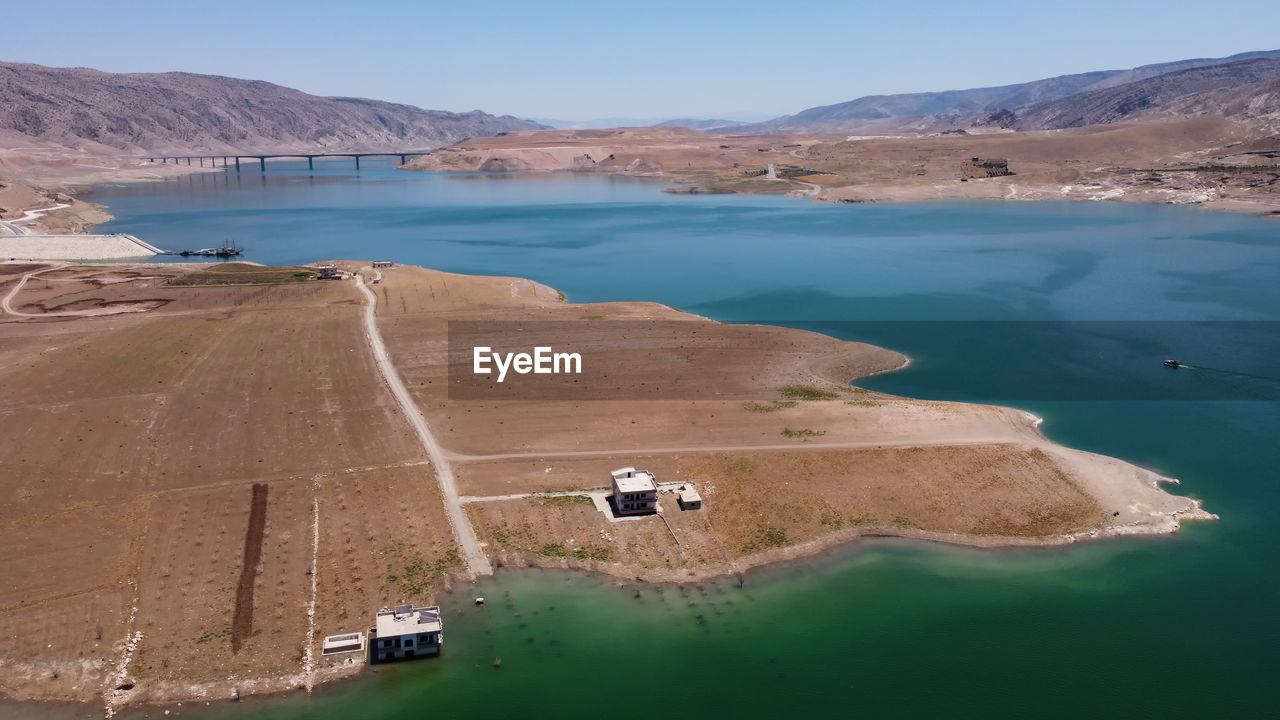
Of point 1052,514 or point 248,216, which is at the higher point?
point 248,216

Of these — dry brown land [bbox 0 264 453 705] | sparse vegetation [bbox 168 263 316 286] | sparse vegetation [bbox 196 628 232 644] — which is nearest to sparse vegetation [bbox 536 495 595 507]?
dry brown land [bbox 0 264 453 705]

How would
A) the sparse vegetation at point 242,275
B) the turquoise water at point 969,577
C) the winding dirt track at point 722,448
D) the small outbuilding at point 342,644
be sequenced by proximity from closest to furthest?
the turquoise water at point 969,577, the small outbuilding at point 342,644, the winding dirt track at point 722,448, the sparse vegetation at point 242,275

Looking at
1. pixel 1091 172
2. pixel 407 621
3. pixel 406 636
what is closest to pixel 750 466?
pixel 407 621

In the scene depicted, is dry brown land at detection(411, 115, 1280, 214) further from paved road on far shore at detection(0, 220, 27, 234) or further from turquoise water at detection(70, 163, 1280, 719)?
paved road on far shore at detection(0, 220, 27, 234)

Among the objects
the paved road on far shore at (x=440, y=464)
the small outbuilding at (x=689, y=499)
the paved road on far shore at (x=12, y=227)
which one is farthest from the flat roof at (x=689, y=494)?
the paved road on far shore at (x=12, y=227)

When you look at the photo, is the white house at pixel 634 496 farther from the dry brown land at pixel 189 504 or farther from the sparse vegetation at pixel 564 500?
the dry brown land at pixel 189 504

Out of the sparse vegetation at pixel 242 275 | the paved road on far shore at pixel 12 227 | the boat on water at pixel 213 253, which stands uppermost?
the paved road on far shore at pixel 12 227

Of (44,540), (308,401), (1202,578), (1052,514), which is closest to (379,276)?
(308,401)

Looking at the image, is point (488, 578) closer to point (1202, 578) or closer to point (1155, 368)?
point (1202, 578)
